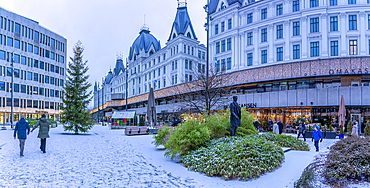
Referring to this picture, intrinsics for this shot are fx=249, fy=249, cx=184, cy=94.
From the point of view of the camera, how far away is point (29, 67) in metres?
61.0

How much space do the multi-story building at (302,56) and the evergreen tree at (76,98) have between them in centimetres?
1930

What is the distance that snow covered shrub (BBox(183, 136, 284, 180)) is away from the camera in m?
6.97

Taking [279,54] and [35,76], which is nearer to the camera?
[279,54]

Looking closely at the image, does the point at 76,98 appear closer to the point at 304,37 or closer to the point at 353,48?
the point at 304,37

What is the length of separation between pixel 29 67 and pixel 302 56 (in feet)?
199

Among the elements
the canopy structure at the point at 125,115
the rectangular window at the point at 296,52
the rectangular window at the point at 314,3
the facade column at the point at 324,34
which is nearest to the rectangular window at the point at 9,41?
the canopy structure at the point at 125,115

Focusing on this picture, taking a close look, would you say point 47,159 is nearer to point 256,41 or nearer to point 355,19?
point 256,41

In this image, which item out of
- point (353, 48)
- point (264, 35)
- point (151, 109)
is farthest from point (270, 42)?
point (151, 109)

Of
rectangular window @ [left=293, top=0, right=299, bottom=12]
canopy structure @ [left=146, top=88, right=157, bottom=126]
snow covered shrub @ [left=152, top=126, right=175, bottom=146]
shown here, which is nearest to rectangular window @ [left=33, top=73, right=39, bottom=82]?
canopy structure @ [left=146, top=88, right=157, bottom=126]

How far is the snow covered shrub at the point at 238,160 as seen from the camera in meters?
6.97

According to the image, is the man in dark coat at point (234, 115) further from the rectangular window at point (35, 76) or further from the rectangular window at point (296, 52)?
the rectangular window at point (35, 76)

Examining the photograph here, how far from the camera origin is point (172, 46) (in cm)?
5659

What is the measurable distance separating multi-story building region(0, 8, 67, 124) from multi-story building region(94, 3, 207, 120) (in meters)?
14.7

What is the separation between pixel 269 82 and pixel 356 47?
434 inches
